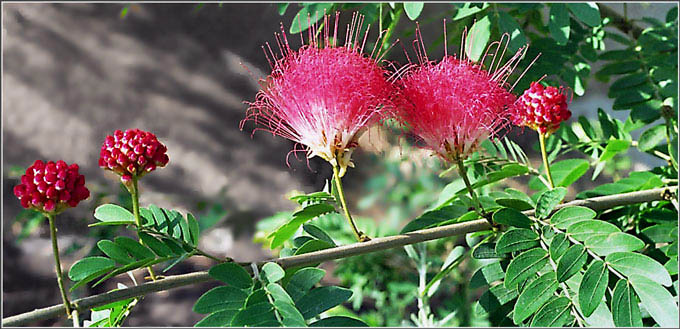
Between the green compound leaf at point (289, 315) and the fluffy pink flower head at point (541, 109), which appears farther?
the fluffy pink flower head at point (541, 109)

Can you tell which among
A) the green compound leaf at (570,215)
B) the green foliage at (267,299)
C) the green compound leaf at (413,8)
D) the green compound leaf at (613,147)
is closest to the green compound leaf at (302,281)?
the green foliage at (267,299)

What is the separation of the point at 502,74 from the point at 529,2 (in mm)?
237

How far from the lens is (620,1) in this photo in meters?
0.87

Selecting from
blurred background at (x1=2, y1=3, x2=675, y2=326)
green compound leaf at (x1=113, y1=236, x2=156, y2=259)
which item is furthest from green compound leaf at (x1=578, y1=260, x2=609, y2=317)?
blurred background at (x1=2, y1=3, x2=675, y2=326)

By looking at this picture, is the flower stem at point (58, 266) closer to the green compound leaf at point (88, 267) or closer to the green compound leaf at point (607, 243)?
the green compound leaf at point (88, 267)

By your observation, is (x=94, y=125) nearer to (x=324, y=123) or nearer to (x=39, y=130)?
(x=39, y=130)

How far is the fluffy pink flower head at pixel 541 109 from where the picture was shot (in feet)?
1.70

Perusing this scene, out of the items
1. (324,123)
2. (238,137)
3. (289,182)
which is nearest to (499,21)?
(324,123)

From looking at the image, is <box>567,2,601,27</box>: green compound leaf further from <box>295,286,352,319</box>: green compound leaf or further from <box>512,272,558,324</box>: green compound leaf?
<box>295,286,352,319</box>: green compound leaf

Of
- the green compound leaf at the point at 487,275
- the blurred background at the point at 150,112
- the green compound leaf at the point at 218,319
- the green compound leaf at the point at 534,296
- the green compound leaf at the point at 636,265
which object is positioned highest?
the blurred background at the point at 150,112

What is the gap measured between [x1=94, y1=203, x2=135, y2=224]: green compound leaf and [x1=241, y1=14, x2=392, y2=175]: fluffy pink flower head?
0.15 meters

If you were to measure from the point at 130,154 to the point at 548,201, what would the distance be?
0.35 metres

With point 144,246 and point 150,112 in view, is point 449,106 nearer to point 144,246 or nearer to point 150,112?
point 144,246

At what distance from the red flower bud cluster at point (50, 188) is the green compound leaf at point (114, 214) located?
7 centimetres
